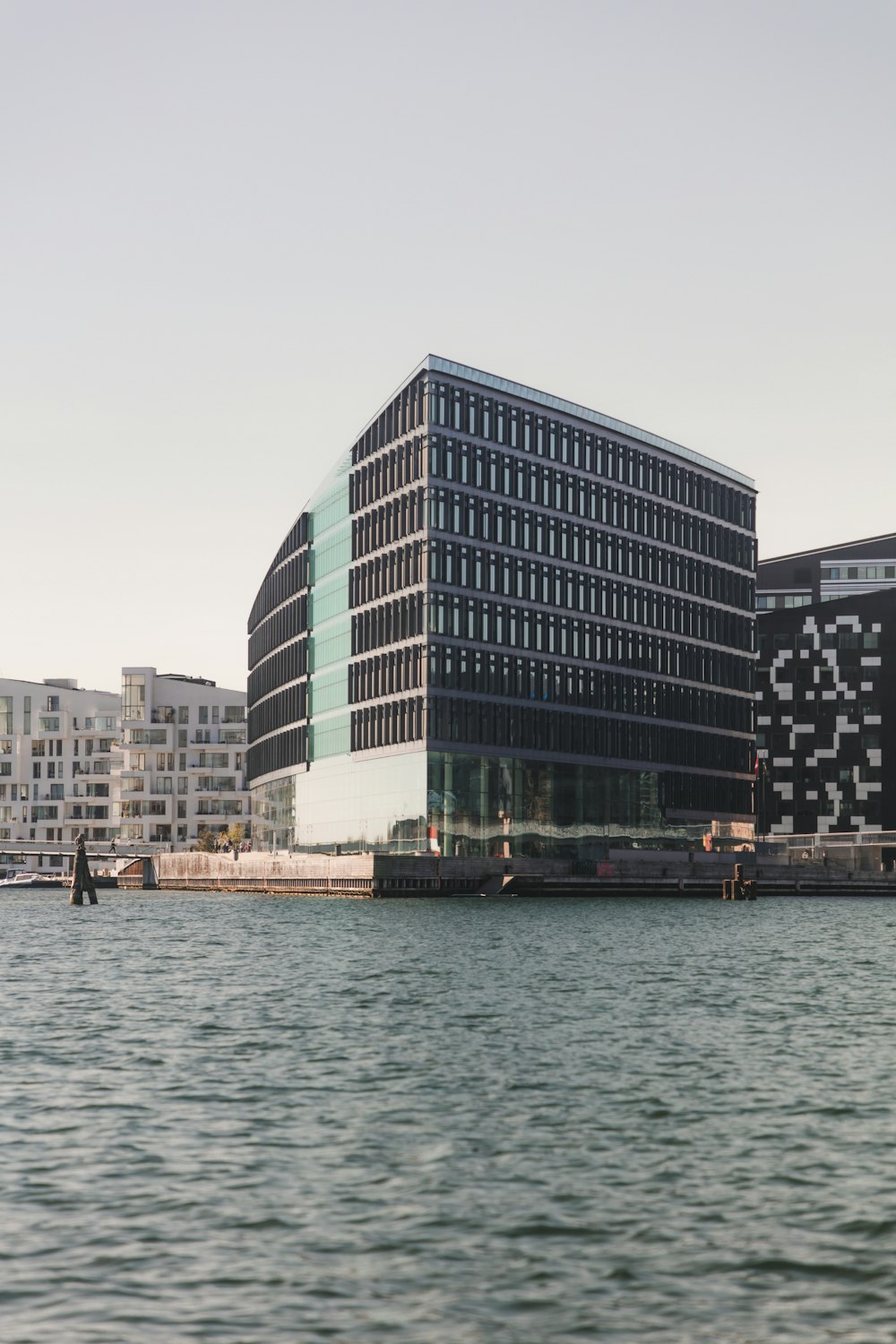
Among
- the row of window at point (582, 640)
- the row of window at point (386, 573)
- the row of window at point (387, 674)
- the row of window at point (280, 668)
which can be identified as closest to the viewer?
the row of window at point (387, 674)

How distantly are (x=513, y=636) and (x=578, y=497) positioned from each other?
15.7m

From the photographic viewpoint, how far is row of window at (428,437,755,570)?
5162 inches

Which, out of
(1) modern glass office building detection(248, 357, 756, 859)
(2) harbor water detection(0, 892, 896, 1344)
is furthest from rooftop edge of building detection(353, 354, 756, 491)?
(2) harbor water detection(0, 892, 896, 1344)

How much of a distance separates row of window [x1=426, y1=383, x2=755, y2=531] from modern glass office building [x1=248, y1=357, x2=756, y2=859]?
22cm

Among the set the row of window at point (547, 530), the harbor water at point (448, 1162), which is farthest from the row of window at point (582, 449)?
the harbor water at point (448, 1162)

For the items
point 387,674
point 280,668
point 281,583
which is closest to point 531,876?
point 387,674

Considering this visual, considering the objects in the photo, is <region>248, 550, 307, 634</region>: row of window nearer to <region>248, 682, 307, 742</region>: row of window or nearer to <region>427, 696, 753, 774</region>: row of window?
<region>248, 682, 307, 742</region>: row of window

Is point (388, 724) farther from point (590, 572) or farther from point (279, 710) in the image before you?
point (279, 710)

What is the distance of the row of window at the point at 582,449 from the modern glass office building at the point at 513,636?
0.72 ft

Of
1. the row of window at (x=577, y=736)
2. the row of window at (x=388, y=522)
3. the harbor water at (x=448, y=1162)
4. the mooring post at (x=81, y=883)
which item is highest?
the row of window at (x=388, y=522)

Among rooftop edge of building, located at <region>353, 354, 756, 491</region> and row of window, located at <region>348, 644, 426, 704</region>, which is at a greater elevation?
rooftop edge of building, located at <region>353, 354, 756, 491</region>

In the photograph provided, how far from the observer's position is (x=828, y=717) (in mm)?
174500

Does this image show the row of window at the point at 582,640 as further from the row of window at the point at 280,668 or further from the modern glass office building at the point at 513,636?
the row of window at the point at 280,668

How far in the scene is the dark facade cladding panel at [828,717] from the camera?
563 ft
